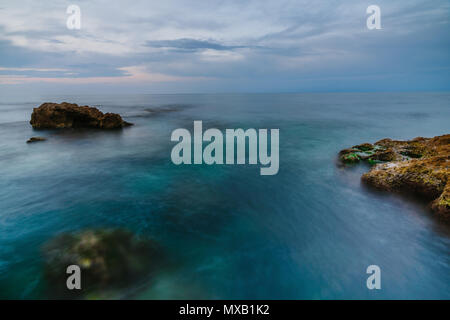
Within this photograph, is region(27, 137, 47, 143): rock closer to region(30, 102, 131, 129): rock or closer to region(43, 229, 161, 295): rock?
region(30, 102, 131, 129): rock

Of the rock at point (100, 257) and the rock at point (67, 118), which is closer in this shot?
the rock at point (100, 257)

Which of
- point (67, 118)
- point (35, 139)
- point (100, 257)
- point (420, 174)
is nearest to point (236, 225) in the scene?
point (100, 257)

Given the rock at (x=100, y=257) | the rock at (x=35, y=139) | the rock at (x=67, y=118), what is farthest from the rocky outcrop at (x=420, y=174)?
the rock at (x=67, y=118)

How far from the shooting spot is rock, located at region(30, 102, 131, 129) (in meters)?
29.0

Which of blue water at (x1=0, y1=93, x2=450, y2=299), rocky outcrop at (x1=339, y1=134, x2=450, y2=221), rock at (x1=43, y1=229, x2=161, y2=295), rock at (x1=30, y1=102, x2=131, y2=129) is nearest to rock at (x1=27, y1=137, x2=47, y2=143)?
blue water at (x1=0, y1=93, x2=450, y2=299)

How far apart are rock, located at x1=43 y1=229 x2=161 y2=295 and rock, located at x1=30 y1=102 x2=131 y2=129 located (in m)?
25.5

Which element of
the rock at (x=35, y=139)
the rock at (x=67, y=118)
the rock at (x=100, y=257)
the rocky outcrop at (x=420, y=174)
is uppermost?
the rock at (x=67, y=118)

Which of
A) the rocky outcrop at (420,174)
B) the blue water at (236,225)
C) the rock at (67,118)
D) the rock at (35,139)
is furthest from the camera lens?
the rock at (67,118)

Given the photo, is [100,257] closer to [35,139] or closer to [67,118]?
[35,139]

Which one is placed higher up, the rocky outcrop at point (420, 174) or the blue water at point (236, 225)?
the rocky outcrop at point (420, 174)

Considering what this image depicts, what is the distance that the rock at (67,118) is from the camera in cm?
2905

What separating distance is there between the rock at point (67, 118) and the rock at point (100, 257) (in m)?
25.5

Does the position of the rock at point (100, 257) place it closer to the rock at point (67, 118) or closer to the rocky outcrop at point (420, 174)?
the rocky outcrop at point (420, 174)
